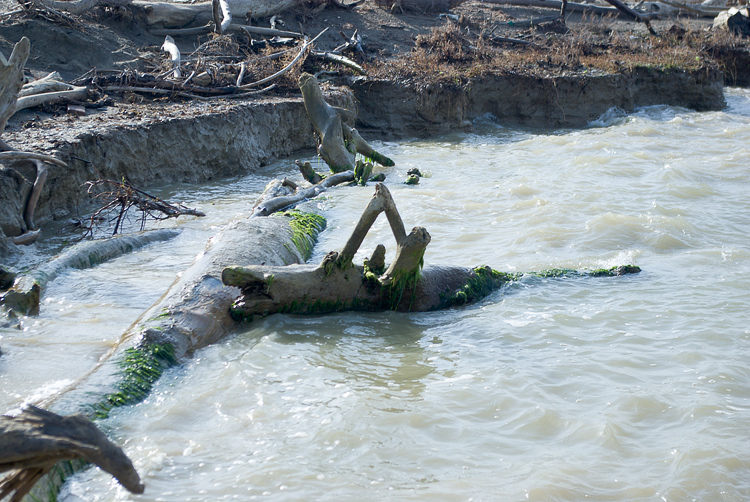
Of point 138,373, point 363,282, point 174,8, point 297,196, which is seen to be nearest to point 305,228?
point 297,196

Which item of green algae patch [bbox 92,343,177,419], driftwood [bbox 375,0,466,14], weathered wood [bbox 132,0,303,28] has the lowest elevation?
green algae patch [bbox 92,343,177,419]

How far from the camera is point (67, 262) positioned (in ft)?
16.5

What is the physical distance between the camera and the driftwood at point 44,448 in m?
1.61

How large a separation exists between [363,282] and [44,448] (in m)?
2.85

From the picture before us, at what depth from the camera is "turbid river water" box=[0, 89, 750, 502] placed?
8.50ft

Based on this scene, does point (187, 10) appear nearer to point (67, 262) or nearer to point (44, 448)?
point (67, 262)

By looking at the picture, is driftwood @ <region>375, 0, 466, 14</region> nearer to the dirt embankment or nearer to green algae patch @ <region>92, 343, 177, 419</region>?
the dirt embankment

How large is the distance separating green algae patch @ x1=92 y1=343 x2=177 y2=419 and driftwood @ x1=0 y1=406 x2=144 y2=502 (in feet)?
3.99

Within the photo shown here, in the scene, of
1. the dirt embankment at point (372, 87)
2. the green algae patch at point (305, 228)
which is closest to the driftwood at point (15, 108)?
the dirt embankment at point (372, 87)

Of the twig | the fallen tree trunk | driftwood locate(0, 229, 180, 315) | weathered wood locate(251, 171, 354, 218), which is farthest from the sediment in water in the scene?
the fallen tree trunk

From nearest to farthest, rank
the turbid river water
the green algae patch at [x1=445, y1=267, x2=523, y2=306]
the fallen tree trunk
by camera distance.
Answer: the turbid river water
the green algae patch at [x1=445, y1=267, x2=523, y2=306]
the fallen tree trunk

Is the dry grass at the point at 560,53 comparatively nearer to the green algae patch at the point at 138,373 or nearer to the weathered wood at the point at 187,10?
the weathered wood at the point at 187,10

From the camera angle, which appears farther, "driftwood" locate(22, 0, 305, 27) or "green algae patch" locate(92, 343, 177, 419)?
"driftwood" locate(22, 0, 305, 27)

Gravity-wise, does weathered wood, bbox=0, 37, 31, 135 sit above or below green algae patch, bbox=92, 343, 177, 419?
above
